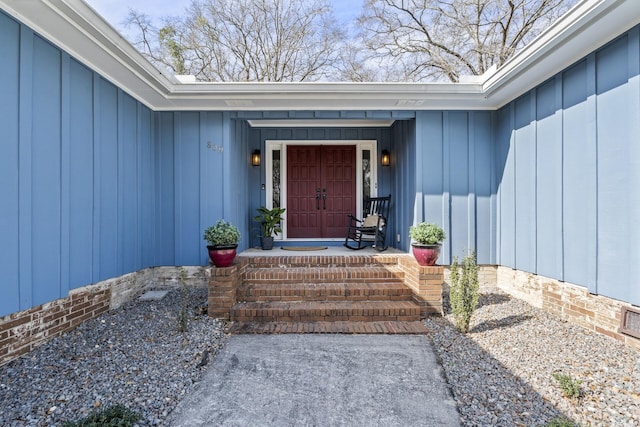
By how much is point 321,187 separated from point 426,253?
305cm

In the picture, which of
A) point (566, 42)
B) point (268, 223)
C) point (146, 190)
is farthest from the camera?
point (268, 223)

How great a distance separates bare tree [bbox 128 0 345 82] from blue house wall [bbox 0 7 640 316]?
579cm

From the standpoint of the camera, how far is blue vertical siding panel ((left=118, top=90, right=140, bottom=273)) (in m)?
3.83

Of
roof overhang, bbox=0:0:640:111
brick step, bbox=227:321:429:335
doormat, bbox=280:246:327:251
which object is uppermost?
roof overhang, bbox=0:0:640:111

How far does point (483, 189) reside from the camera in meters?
4.61

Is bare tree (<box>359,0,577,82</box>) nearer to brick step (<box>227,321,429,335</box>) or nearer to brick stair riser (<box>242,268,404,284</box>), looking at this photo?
brick stair riser (<box>242,268,404,284</box>)

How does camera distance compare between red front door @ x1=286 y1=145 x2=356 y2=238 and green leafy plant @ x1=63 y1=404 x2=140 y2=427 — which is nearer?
green leafy plant @ x1=63 y1=404 x2=140 y2=427

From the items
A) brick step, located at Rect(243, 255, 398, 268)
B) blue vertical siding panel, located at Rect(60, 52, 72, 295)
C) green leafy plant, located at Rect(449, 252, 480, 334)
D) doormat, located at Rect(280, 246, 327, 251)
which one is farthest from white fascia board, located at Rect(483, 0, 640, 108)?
blue vertical siding panel, located at Rect(60, 52, 72, 295)

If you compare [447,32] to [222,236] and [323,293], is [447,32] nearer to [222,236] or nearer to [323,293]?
[323,293]

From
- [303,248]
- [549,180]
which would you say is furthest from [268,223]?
[549,180]

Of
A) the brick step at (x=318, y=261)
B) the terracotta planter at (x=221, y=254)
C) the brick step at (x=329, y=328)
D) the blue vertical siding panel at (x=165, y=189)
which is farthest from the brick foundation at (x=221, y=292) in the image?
the blue vertical siding panel at (x=165, y=189)

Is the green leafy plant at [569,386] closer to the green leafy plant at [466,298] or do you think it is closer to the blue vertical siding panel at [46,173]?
the green leafy plant at [466,298]

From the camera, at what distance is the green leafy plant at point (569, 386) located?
204 centimetres

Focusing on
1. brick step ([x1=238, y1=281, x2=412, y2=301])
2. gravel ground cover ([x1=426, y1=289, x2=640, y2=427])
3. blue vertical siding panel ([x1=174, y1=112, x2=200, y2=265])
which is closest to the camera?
gravel ground cover ([x1=426, y1=289, x2=640, y2=427])
